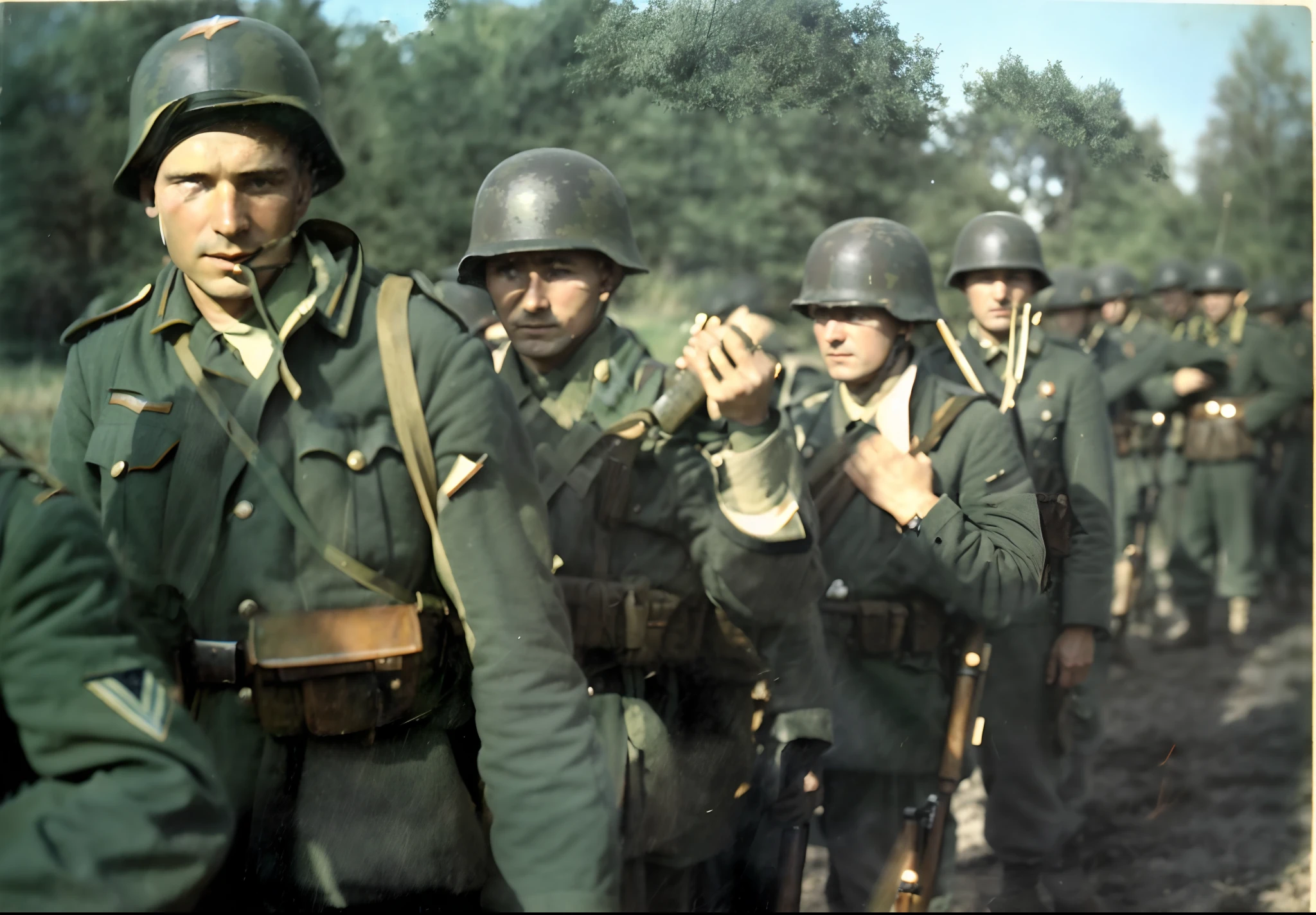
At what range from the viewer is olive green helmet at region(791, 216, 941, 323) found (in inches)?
175

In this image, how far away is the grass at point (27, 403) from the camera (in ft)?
A: 13.2

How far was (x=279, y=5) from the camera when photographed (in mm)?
3793

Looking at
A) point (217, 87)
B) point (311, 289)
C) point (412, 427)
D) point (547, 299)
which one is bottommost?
point (412, 427)

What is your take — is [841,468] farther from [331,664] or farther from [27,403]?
[27,403]

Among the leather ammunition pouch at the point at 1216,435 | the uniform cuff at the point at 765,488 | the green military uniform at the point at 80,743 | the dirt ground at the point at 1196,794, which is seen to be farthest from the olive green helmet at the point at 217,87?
the leather ammunition pouch at the point at 1216,435

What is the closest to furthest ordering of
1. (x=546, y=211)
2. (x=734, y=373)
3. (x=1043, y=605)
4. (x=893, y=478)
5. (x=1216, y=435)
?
(x=734, y=373), (x=546, y=211), (x=893, y=478), (x=1043, y=605), (x=1216, y=435)

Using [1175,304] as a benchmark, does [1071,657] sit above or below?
below

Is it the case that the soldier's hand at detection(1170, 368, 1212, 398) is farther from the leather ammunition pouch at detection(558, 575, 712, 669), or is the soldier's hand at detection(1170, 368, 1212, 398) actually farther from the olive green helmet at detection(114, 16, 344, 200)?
the olive green helmet at detection(114, 16, 344, 200)

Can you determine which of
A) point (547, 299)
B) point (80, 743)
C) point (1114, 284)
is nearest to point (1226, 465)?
point (1114, 284)

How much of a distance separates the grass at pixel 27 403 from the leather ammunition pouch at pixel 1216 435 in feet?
24.1

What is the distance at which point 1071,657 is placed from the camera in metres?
5.14

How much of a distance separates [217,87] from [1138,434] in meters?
8.30

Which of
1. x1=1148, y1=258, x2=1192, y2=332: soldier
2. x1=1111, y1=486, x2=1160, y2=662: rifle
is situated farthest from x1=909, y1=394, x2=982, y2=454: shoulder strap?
x1=1111, y1=486, x2=1160, y2=662: rifle

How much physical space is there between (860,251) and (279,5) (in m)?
1.80
